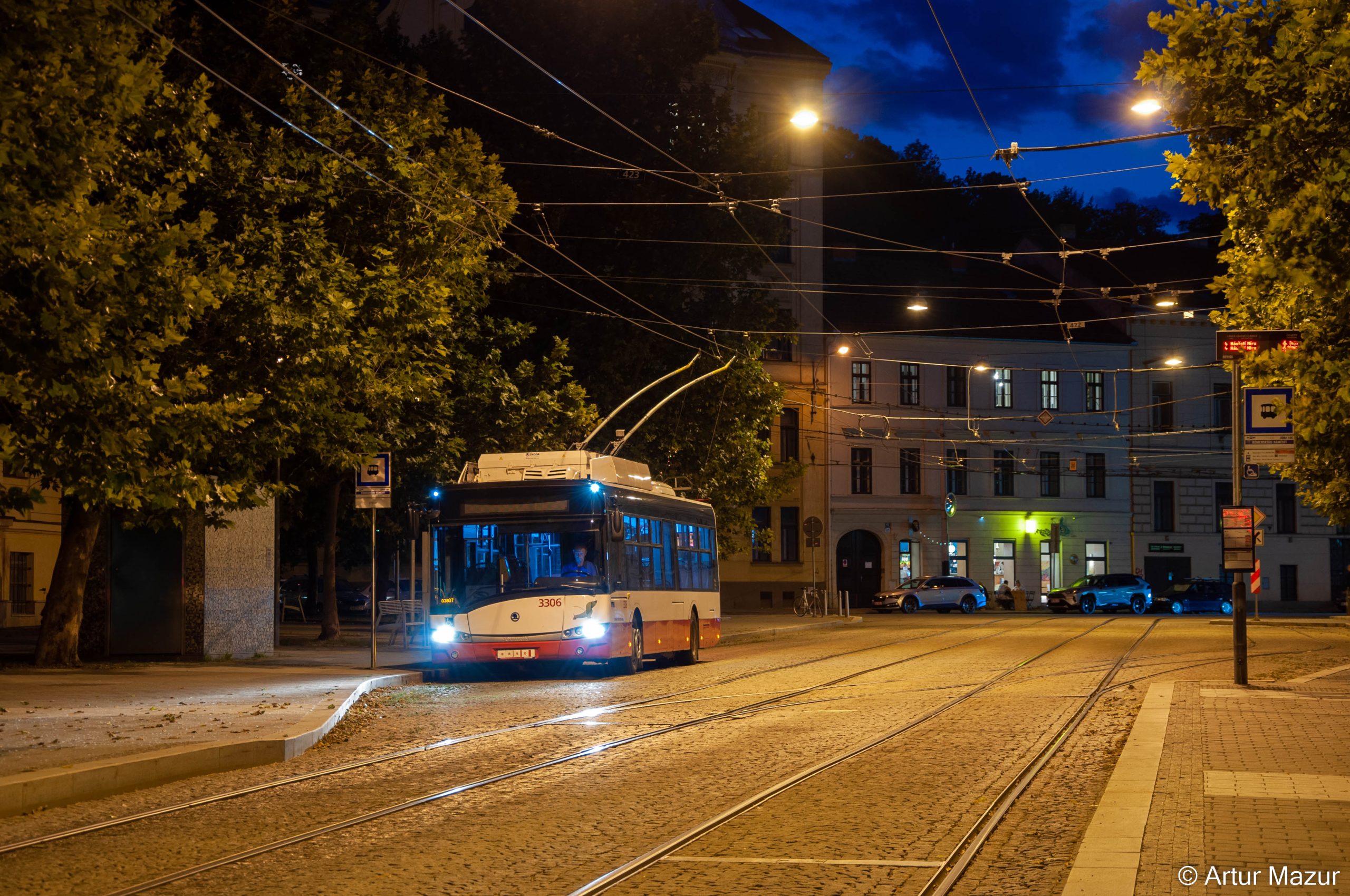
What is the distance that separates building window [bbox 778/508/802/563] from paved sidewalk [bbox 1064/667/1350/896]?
45.5m

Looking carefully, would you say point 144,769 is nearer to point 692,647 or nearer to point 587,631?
point 587,631

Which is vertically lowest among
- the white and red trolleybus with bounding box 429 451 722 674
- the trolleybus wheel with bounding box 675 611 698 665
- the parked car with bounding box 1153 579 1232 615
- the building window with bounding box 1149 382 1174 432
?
the parked car with bounding box 1153 579 1232 615

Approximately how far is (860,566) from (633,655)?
41215 mm

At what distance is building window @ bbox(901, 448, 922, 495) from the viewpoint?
64.0m

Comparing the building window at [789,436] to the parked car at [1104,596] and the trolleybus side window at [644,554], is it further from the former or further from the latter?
the trolleybus side window at [644,554]

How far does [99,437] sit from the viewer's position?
13.3 meters

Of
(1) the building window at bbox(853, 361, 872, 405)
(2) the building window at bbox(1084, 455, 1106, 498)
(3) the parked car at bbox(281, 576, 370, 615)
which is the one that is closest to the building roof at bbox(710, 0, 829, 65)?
(1) the building window at bbox(853, 361, 872, 405)

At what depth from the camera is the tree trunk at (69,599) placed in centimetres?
2261

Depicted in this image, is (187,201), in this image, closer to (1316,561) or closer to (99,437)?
(99,437)

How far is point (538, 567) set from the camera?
72.9 feet

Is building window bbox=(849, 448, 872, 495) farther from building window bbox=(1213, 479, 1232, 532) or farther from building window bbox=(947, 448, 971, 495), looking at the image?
building window bbox=(1213, 479, 1232, 532)

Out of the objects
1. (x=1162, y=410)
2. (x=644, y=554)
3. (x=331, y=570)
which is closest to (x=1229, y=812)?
(x=644, y=554)

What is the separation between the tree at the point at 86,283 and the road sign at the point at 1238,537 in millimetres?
11966

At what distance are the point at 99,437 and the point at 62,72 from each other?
319cm
